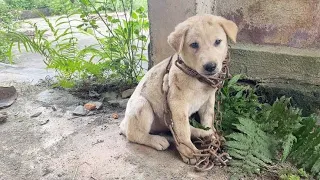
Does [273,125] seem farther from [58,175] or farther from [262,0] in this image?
[58,175]

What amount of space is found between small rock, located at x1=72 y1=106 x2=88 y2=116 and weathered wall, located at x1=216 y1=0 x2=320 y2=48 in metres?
1.96

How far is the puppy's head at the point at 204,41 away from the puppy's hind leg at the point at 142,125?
59cm

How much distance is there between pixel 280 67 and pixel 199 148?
1.37 m

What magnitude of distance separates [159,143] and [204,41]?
39.7 inches

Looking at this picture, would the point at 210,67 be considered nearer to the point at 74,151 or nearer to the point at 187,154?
the point at 187,154

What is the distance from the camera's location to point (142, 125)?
304 cm

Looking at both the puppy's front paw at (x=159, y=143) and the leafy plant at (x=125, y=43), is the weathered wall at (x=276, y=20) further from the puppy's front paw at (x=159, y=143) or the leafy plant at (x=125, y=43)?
the puppy's front paw at (x=159, y=143)

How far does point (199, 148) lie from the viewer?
3.06 metres

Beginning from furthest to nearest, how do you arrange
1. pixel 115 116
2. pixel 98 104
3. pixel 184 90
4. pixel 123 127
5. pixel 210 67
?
pixel 98 104, pixel 115 116, pixel 123 127, pixel 184 90, pixel 210 67

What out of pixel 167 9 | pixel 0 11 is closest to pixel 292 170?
pixel 167 9

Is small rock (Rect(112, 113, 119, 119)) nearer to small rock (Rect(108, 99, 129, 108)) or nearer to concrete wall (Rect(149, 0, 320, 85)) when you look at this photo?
small rock (Rect(108, 99, 129, 108))

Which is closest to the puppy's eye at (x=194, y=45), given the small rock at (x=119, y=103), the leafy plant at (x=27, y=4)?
the small rock at (x=119, y=103)

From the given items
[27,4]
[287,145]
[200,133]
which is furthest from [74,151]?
[27,4]

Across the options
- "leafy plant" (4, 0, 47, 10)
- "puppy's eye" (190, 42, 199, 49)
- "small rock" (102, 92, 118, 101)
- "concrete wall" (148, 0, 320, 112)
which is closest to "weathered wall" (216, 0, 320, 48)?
"concrete wall" (148, 0, 320, 112)
